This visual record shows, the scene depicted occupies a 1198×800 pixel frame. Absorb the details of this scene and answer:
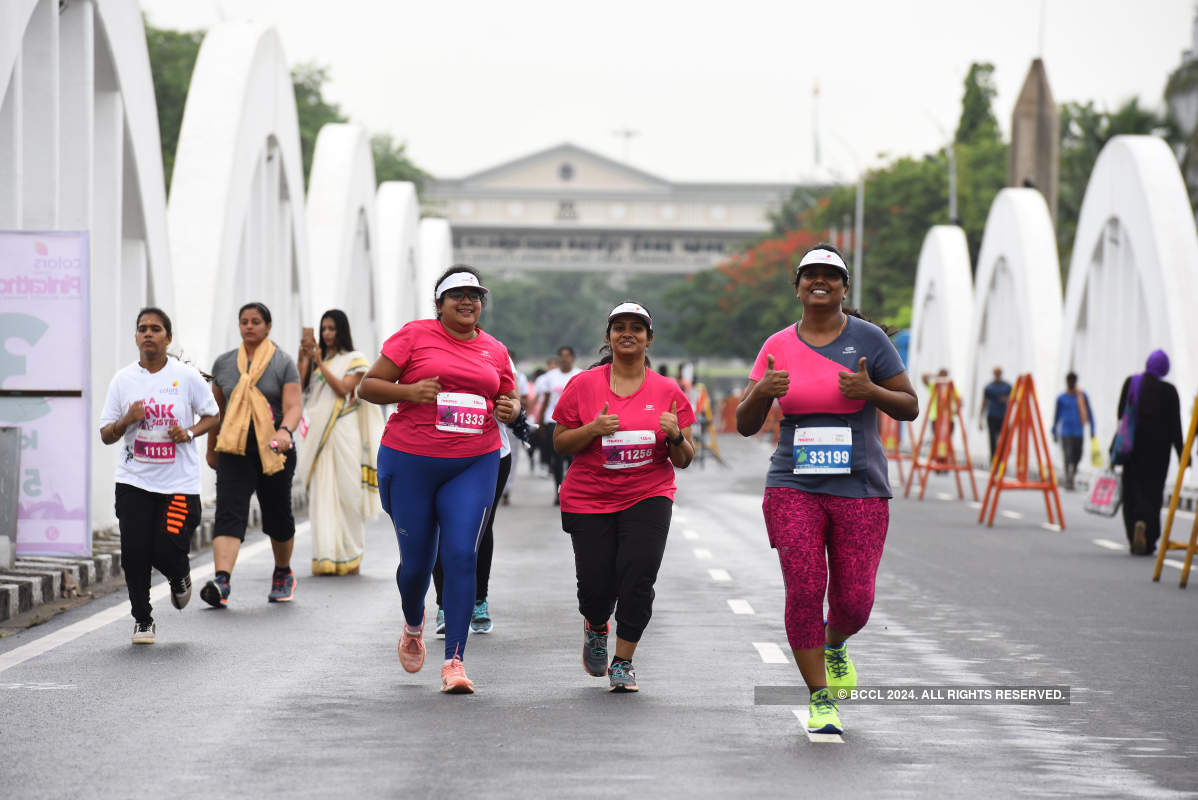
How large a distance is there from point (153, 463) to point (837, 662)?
4.35 m

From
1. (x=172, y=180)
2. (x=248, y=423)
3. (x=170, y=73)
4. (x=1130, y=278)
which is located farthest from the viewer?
(x=170, y=73)

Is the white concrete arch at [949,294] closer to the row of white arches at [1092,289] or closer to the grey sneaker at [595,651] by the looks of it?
the row of white arches at [1092,289]

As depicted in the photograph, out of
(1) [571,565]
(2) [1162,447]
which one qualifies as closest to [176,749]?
(1) [571,565]

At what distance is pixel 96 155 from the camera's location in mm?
18234

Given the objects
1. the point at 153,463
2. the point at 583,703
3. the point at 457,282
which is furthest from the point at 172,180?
the point at 583,703

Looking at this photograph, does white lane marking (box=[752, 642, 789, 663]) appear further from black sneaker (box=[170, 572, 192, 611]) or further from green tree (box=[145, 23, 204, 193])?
green tree (box=[145, 23, 204, 193])

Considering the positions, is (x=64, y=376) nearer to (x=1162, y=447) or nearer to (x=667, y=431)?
(x=667, y=431)

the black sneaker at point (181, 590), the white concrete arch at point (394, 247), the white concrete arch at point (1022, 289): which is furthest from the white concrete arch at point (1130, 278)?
the black sneaker at point (181, 590)

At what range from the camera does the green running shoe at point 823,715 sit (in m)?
7.39

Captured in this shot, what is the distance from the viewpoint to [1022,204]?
38.9m

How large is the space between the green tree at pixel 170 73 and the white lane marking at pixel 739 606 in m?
40.9

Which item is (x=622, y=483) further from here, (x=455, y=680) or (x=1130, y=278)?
(x=1130, y=278)

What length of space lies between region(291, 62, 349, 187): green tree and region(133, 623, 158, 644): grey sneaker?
5254 centimetres

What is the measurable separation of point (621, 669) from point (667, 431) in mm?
1087
